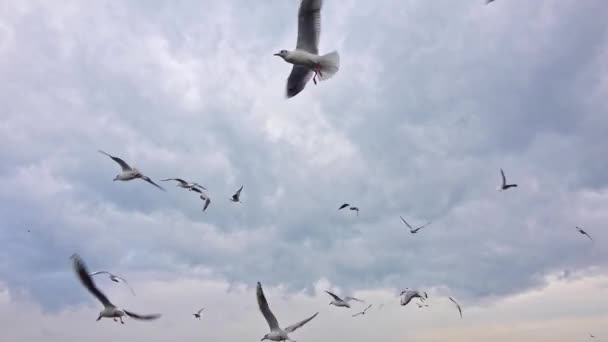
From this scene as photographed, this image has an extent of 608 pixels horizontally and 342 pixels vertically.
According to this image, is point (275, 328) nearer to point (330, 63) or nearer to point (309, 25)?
point (330, 63)

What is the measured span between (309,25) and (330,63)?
146 cm

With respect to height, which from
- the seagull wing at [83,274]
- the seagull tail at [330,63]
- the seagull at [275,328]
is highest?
the seagull tail at [330,63]

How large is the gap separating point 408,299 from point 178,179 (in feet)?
48.5

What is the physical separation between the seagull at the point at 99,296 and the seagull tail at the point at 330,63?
11.5 m

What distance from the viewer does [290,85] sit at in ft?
72.1

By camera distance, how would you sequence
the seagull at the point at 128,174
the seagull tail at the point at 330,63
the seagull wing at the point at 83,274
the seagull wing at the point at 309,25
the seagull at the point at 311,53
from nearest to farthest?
the seagull wing at the point at 309,25 < the seagull at the point at 311,53 < the seagull tail at the point at 330,63 < the seagull wing at the point at 83,274 < the seagull at the point at 128,174

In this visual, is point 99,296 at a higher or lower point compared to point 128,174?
lower

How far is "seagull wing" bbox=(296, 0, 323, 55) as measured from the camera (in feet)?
64.8

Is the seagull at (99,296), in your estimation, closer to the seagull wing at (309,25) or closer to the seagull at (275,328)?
the seagull at (275,328)

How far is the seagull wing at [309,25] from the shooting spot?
1975 cm

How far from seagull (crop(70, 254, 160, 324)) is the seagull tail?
11.5 meters

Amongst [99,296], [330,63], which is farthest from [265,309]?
[330,63]

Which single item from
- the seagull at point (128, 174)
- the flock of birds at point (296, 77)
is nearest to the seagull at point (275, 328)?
→ the flock of birds at point (296, 77)

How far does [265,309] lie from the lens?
24.7 m
